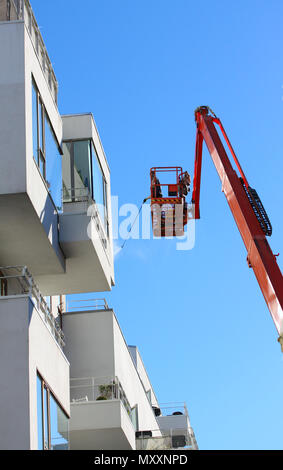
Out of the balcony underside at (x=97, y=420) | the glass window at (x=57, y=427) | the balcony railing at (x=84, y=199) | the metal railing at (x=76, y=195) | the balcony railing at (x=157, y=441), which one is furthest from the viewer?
the balcony railing at (x=157, y=441)

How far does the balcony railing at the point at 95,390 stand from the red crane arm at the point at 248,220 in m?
7.83

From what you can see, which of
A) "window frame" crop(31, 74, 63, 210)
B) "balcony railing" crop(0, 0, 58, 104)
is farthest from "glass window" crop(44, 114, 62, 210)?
"balcony railing" crop(0, 0, 58, 104)

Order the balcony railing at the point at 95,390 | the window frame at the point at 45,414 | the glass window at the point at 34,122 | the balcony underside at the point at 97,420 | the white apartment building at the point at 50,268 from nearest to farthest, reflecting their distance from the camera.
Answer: the white apartment building at the point at 50,268 < the window frame at the point at 45,414 < the glass window at the point at 34,122 < the balcony underside at the point at 97,420 < the balcony railing at the point at 95,390

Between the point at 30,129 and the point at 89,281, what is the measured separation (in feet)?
26.7

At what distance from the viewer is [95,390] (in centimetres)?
3250

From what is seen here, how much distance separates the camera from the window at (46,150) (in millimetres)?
25125

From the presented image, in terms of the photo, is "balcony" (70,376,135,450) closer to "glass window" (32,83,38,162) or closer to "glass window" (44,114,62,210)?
"glass window" (44,114,62,210)

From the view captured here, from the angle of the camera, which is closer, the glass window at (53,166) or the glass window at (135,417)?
the glass window at (53,166)

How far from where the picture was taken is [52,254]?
26953mm

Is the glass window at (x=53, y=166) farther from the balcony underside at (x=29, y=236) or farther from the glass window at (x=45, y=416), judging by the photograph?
the glass window at (x=45, y=416)

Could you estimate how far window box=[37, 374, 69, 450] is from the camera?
21641 millimetres

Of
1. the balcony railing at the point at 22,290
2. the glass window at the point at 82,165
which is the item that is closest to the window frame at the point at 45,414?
the balcony railing at the point at 22,290

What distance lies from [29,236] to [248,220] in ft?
20.4
